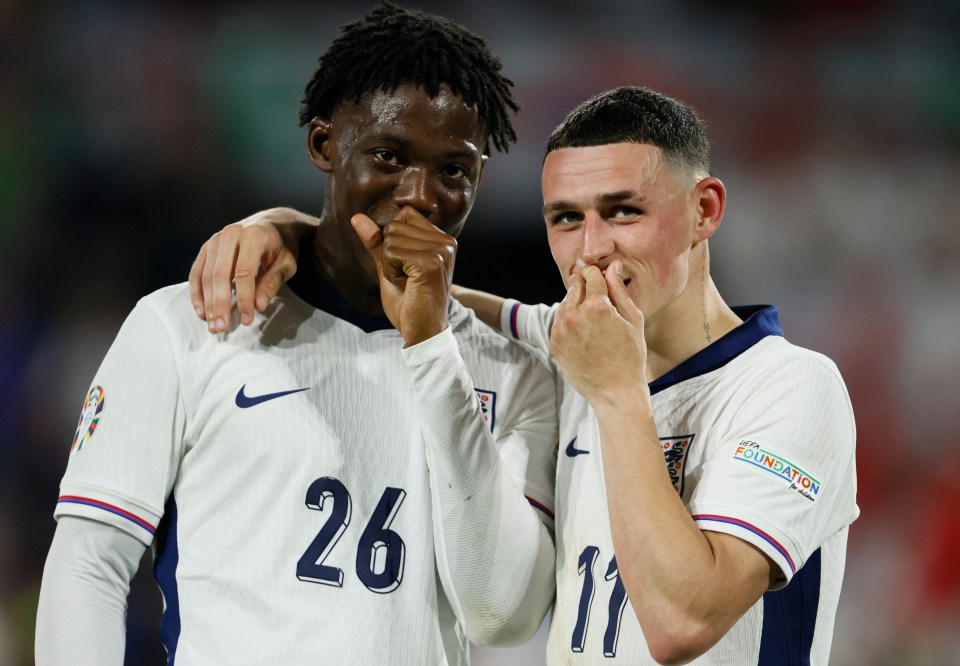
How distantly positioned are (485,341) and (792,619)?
0.93m

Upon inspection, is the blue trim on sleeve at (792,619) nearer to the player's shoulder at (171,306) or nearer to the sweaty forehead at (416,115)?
the sweaty forehead at (416,115)

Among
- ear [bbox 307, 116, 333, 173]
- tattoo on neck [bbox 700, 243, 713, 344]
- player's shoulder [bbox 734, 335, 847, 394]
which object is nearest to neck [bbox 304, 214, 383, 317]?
ear [bbox 307, 116, 333, 173]

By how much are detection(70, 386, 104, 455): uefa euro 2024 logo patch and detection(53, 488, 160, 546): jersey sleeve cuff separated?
10 cm

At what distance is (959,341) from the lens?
5152 mm

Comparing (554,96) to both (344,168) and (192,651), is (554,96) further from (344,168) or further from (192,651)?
(192,651)

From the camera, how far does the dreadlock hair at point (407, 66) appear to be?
2.29 metres

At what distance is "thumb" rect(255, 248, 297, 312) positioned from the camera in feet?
7.04

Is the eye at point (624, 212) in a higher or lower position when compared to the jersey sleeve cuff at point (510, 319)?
higher

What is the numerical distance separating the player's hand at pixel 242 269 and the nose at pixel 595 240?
654 mm

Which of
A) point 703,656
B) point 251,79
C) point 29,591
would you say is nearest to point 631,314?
point 703,656

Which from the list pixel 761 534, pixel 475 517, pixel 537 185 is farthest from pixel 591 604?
pixel 537 185

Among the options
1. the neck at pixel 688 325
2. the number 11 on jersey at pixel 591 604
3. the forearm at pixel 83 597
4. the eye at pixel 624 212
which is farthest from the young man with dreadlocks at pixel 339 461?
the neck at pixel 688 325

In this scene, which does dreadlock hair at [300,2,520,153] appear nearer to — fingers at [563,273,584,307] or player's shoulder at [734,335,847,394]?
fingers at [563,273,584,307]

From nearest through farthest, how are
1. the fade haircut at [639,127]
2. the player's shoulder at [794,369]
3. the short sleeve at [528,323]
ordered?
the player's shoulder at [794,369] < the fade haircut at [639,127] < the short sleeve at [528,323]
